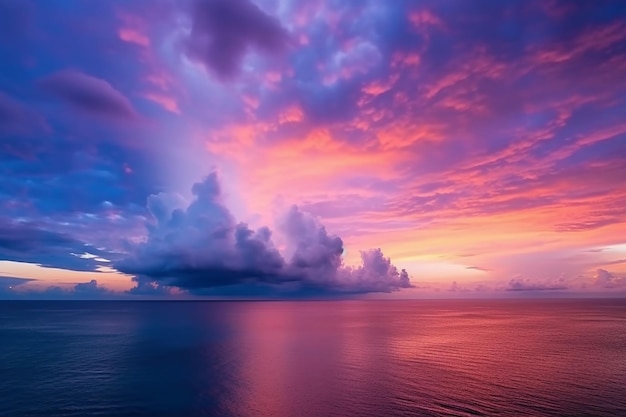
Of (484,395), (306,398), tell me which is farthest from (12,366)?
(484,395)

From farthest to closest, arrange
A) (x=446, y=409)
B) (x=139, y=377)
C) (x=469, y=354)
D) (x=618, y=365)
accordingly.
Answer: (x=469, y=354), (x=618, y=365), (x=139, y=377), (x=446, y=409)

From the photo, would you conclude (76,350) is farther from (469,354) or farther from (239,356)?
(469,354)

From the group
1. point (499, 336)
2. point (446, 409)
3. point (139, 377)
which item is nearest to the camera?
point (446, 409)

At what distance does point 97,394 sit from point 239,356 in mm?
33395

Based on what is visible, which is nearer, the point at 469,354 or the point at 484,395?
the point at 484,395

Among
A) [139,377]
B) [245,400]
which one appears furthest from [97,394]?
[245,400]

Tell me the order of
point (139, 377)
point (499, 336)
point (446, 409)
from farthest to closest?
point (499, 336)
point (139, 377)
point (446, 409)

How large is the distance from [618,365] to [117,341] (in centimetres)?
11064

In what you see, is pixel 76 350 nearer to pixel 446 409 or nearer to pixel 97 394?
pixel 97 394

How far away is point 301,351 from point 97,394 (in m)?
45.4

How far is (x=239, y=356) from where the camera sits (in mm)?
81500

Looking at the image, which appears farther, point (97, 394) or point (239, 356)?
point (239, 356)

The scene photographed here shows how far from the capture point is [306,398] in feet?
163

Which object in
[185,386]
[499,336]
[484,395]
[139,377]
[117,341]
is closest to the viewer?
[484,395]
